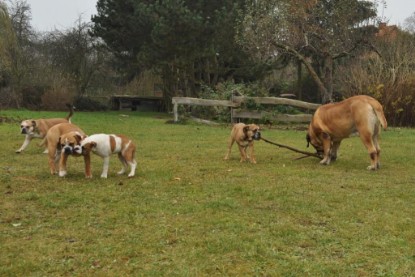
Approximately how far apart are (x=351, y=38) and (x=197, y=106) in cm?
940

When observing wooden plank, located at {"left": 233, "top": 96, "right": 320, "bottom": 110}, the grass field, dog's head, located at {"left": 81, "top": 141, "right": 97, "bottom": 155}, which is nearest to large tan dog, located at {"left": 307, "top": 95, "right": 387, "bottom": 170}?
Result: the grass field

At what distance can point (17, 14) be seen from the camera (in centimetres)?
3712

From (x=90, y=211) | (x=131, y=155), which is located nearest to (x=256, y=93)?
(x=131, y=155)

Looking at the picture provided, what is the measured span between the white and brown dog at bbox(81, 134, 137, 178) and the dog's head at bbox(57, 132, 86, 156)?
9 cm

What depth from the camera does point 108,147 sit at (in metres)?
7.88

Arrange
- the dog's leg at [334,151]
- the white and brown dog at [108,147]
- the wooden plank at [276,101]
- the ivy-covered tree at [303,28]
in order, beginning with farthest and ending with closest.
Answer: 1. the ivy-covered tree at [303,28]
2. the wooden plank at [276,101]
3. the dog's leg at [334,151]
4. the white and brown dog at [108,147]

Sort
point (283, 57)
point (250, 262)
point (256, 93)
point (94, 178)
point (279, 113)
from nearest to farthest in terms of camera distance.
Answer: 1. point (250, 262)
2. point (94, 178)
3. point (279, 113)
4. point (256, 93)
5. point (283, 57)

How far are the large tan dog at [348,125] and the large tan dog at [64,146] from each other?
5.11m

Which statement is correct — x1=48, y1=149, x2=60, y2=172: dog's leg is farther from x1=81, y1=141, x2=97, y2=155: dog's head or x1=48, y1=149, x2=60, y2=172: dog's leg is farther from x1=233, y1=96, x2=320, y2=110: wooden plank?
x1=233, y1=96, x2=320, y2=110: wooden plank

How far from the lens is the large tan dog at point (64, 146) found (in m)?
7.63

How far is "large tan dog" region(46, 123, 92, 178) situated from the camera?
7.63m

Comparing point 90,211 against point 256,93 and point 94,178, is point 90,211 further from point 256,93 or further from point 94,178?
point 256,93

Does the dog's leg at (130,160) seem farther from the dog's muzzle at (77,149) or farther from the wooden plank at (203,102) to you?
the wooden plank at (203,102)

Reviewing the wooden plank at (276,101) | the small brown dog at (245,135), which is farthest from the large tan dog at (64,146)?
the wooden plank at (276,101)
